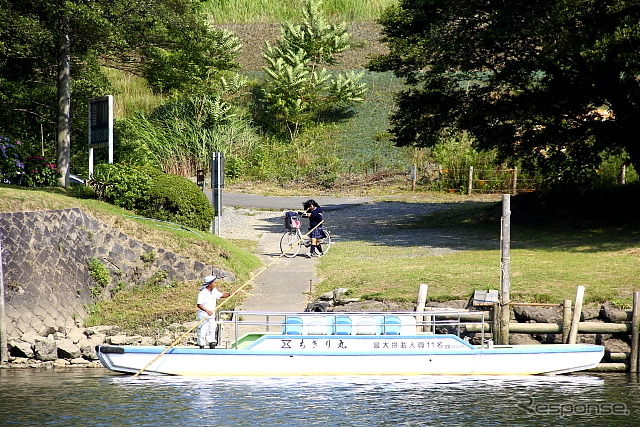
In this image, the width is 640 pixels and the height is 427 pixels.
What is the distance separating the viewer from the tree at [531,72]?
29.0 meters

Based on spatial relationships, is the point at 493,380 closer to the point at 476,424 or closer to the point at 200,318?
the point at 476,424

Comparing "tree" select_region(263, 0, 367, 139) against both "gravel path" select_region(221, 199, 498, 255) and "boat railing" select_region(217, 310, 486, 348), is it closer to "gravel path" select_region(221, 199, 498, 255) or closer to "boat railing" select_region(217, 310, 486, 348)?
"gravel path" select_region(221, 199, 498, 255)

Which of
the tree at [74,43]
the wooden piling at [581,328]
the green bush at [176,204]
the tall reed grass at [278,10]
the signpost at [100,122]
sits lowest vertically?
the wooden piling at [581,328]

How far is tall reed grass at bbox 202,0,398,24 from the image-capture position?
256 ft

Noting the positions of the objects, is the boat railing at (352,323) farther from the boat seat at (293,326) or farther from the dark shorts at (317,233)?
the dark shorts at (317,233)

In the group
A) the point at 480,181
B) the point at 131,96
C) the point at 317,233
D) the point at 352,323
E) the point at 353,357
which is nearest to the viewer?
the point at 353,357

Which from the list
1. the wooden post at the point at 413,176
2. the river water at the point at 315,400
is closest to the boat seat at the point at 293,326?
the river water at the point at 315,400

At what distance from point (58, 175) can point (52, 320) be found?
9985 millimetres

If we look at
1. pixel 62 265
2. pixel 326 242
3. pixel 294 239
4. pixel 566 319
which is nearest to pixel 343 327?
pixel 566 319

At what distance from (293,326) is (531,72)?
1827 cm

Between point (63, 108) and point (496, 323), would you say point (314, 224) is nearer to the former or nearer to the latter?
point (496, 323)

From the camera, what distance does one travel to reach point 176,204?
29234mm

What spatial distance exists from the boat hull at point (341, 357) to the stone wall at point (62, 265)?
4.12m

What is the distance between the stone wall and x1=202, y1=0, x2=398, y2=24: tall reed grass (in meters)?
54.0
